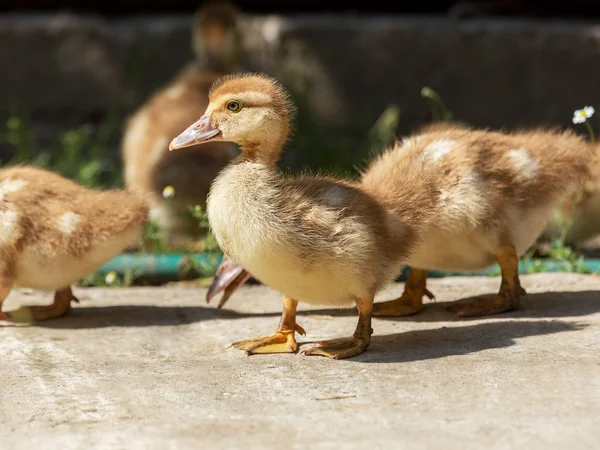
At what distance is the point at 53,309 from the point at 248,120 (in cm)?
148

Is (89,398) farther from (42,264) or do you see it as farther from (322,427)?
(42,264)

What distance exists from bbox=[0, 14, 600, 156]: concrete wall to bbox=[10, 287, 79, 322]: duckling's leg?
3556mm

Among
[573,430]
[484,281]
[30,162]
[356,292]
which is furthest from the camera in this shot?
[30,162]

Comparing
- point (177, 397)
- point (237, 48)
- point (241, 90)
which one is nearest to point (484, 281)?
point (241, 90)

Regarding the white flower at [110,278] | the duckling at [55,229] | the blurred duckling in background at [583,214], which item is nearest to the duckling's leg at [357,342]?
the duckling at [55,229]

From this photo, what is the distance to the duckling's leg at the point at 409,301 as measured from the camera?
4.59 m

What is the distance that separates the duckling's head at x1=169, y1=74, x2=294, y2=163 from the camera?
390 cm

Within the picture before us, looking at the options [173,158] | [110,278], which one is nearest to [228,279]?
[110,278]

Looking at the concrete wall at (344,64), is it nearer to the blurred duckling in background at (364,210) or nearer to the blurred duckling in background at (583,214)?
the blurred duckling in background at (583,214)

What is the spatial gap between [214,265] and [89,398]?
7.57 feet

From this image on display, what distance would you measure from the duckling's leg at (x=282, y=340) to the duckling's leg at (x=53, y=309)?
105 centimetres

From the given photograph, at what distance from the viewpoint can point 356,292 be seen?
3.84m

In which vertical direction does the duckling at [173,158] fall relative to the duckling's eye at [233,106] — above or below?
below

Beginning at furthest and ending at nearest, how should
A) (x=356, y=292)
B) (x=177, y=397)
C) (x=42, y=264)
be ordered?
(x=42, y=264) < (x=356, y=292) < (x=177, y=397)
